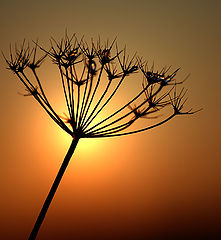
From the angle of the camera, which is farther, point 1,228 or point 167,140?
point 167,140

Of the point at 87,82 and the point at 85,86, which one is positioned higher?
the point at 85,86

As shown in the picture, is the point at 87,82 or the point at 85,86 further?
the point at 85,86

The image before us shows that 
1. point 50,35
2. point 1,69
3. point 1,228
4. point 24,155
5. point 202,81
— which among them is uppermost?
point 202,81

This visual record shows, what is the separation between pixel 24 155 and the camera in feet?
4.51

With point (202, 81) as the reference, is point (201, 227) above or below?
below

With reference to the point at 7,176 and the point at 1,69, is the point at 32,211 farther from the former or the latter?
the point at 1,69

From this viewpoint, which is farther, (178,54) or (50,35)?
(178,54)

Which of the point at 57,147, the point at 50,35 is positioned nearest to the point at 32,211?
Result: the point at 57,147

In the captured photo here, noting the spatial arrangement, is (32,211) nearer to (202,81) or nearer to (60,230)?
(60,230)

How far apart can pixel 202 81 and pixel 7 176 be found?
3.14 feet

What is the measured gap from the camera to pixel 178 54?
1.50 meters

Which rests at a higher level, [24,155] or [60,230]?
[24,155]

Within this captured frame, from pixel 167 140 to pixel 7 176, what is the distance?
2.33 ft

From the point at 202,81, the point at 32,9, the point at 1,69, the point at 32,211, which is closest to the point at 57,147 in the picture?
the point at 32,211
